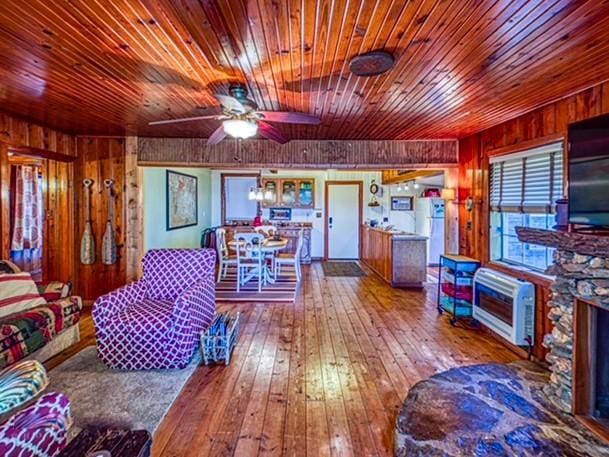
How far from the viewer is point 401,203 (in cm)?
912

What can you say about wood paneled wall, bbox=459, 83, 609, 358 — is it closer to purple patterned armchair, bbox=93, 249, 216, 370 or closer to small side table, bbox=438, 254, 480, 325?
small side table, bbox=438, 254, 480, 325

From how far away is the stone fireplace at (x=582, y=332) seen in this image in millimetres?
2094

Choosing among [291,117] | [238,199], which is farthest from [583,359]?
[238,199]

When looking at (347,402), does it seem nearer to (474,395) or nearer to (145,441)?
(474,395)

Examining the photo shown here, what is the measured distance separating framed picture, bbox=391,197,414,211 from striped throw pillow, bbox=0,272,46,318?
763 centimetres

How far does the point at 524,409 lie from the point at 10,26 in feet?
12.5

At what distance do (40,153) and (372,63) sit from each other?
13.5ft

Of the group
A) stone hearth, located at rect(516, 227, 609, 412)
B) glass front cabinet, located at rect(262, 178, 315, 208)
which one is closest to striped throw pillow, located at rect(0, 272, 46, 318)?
stone hearth, located at rect(516, 227, 609, 412)

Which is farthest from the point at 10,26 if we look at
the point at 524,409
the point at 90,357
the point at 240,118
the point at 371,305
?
the point at 371,305

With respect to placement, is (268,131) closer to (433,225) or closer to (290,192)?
(290,192)

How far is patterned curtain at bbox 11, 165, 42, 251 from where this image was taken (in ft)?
19.5

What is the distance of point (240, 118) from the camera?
9.35 feet

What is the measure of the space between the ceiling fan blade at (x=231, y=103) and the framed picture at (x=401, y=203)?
6981 mm

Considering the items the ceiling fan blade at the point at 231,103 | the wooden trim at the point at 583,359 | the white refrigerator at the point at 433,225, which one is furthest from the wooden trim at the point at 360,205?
the wooden trim at the point at 583,359
